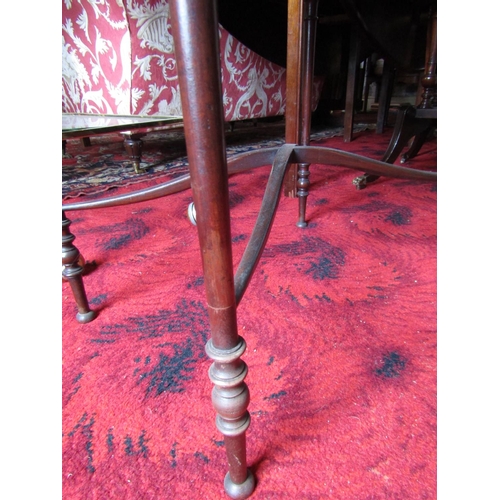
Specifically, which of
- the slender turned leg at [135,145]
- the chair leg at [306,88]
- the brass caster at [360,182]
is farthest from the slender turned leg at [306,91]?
the slender turned leg at [135,145]

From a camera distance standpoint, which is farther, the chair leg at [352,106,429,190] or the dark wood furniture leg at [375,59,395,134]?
the dark wood furniture leg at [375,59,395,134]

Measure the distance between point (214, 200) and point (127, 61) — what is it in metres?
1.30

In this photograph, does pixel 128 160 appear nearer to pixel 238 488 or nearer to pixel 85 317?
pixel 85 317

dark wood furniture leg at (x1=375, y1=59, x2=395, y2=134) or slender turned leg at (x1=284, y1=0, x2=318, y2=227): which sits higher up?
dark wood furniture leg at (x1=375, y1=59, x2=395, y2=134)

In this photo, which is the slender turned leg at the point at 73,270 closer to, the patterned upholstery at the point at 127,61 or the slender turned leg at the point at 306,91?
the slender turned leg at the point at 306,91

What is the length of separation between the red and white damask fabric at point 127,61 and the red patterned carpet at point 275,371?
2.52 ft

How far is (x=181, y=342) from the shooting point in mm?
518

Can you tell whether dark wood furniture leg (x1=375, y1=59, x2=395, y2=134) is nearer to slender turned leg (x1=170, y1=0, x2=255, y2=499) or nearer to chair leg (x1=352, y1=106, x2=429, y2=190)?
chair leg (x1=352, y1=106, x2=429, y2=190)

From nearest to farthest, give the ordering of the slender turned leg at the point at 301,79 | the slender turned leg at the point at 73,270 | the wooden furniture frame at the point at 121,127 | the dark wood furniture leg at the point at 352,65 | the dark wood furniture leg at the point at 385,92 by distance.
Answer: the slender turned leg at the point at 73,270 < the slender turned leg at the point at 301,79 < the wooden furniture frame at the point at 121,127 < the dark wood furniture leg at the point at 352,65 < the dark wood furniture leg at the point at 385,92

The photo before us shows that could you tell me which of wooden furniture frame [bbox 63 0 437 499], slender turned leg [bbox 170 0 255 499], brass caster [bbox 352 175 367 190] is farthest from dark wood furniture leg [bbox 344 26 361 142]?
slender turned leg [bbox 170 0 255 499]

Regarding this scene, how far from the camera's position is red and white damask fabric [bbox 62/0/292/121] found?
4.15 feet

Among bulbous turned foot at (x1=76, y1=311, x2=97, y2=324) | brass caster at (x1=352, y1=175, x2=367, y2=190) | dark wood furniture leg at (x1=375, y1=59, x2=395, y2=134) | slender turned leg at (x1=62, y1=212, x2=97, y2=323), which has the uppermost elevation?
dark wood furniture leg at (x1=375, y1=59, x2=395, y2=134)

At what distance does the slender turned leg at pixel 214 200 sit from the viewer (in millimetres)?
195

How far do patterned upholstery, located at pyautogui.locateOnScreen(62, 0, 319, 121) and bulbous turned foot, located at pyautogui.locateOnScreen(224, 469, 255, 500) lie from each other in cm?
132
